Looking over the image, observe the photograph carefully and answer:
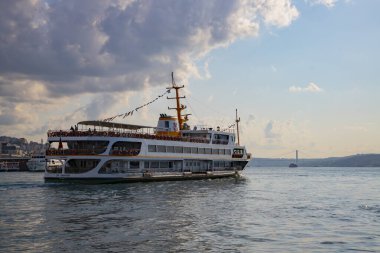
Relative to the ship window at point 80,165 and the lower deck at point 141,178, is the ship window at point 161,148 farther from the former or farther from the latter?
the ship window at point 80,165

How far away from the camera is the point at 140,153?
190ft

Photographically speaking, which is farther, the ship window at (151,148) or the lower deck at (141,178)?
the ship window at (151,148)

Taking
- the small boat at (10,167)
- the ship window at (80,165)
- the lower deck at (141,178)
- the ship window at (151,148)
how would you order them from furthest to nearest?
the small boat at (10,167) < the ship window at (151,148) < the ship window at (80,165) < the lower deck at (141,178)

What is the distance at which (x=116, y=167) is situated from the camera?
55.8 m

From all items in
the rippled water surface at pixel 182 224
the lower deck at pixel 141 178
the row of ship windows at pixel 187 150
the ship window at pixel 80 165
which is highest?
the row of ship windows at pixel 187 150

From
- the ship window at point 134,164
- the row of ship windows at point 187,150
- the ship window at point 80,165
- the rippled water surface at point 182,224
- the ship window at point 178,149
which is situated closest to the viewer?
the rippled water surface at point 182,224

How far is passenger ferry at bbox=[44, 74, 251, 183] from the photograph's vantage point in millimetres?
52688

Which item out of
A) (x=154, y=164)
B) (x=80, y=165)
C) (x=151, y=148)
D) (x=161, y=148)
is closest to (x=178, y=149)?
(x=161, y=148)

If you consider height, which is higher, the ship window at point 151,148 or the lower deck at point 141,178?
the ship window at point 151,148

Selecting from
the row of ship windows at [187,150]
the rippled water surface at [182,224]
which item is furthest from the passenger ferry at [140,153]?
the rippled water surface at [182,224]

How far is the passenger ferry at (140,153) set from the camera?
5269 cm

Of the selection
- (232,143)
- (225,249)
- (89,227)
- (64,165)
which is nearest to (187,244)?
(225,249)

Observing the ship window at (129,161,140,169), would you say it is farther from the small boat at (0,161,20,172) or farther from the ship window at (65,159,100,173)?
the small boat at (0,161,20,172)

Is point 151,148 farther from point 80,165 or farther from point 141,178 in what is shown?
point 80,165
